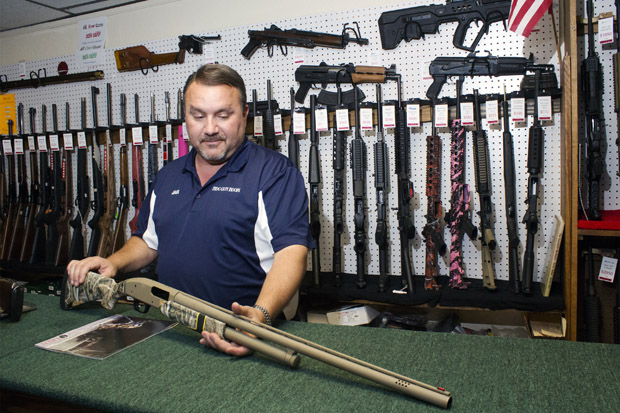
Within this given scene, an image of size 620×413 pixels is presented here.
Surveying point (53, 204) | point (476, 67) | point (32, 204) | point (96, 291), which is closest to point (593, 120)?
point (476, 67)

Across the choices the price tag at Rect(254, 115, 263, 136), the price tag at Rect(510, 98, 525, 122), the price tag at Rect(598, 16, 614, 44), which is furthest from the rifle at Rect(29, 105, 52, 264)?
the price tag at Rect(598, 16, 614, 44)

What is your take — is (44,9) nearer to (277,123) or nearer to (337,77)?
(277,123)

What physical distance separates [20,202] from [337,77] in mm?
3331

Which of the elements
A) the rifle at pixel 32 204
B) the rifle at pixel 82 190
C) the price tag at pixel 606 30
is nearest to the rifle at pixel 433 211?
the price tag at pixel 606 30

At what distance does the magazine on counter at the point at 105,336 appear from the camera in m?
1.41

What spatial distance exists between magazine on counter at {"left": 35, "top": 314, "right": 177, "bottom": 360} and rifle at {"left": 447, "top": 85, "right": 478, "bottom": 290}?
6.87 ft

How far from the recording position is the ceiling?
4250mm

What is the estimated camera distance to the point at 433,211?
331 cm

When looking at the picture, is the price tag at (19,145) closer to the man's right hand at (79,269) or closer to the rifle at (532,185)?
the man's right hand at (79,269)

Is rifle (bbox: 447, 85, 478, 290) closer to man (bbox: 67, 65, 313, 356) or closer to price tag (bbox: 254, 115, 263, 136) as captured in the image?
Answer: price tag (bbox: 254, 115, 263, 136)

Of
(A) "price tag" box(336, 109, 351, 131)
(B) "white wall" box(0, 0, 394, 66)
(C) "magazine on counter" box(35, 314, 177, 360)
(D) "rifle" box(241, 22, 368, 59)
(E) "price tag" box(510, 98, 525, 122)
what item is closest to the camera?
(C) "magazine on counter" box(35, 314, 177, 360)

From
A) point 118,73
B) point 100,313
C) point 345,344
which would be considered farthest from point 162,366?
point 118,73

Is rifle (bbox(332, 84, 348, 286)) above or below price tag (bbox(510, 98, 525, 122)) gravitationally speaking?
below

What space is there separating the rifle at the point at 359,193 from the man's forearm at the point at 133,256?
1528 millimetres
